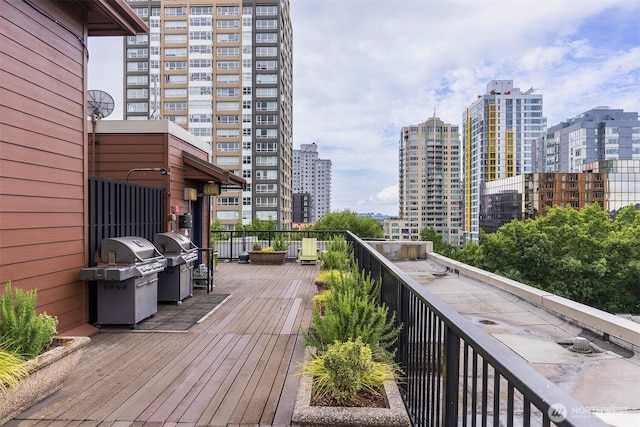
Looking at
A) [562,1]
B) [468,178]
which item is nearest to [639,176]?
[562,1]

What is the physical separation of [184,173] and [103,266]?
3.42 metres

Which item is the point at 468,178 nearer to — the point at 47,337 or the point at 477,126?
the point at 477,126

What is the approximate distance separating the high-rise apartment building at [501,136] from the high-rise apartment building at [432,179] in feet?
15.8

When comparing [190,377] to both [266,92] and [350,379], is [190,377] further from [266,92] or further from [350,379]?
[266,92]

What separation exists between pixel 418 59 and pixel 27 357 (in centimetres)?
3325

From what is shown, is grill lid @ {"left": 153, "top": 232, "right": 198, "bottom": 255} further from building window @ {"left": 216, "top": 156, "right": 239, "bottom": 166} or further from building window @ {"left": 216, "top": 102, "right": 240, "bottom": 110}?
building window @ {"left": 216, "top": 102, "right": 240, "bottom": 110}

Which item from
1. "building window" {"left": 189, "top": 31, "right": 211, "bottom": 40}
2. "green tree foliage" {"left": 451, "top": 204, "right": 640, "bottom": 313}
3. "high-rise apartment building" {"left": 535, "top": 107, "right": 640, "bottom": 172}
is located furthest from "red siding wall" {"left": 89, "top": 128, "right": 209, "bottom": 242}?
"high-rise apartment building" {"left": 535, "top": 107, "right": 640, "bottom": 172}

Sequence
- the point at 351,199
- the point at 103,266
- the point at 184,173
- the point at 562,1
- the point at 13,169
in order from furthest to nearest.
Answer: the point at 351,199 < the point at 562,1 < the point at 184,173 < the point at 103,266 < the point at 13,169

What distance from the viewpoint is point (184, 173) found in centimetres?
780

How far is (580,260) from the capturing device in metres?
19.8

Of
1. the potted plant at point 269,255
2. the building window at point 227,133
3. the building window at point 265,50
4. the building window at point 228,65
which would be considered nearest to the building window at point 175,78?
the building window at point 228,65

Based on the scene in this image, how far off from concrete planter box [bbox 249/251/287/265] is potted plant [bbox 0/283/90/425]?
7.82 meters

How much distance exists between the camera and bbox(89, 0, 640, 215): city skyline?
2058 cm

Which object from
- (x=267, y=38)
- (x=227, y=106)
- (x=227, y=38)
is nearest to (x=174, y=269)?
(x=227, y=106)
